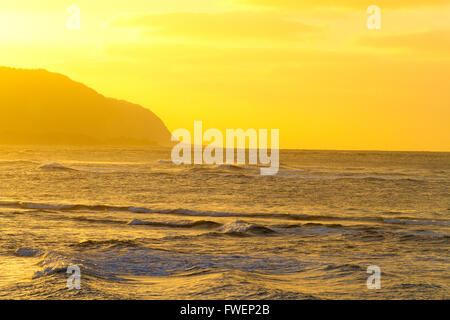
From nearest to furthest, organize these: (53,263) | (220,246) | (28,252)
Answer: (53,263), (28,252), (220,246)

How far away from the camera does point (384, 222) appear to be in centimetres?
2339

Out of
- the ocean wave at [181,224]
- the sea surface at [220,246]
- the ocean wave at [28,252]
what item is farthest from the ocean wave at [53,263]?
the ocean wave at [181,224]

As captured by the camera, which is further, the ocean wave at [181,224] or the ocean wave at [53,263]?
the ocean wave at [181,224]

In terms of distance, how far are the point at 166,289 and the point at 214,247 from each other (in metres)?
5.49

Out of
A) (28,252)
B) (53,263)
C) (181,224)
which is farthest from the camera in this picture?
(181,224)

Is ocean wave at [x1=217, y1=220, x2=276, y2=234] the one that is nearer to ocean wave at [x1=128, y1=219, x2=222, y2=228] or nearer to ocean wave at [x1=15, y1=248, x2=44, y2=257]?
ocean wave at [x1=128, y1=219, x2=222, y2=228]

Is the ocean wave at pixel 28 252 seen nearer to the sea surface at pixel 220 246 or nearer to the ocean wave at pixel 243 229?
the sea surface at pixel 220 246

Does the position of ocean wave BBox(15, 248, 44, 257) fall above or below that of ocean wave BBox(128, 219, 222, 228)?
above

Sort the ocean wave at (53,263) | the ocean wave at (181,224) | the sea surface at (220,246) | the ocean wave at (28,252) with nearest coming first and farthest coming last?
the sea surface at (220,246) → the ocean wave at (53,263) → the ocean wave at (28,252) → the ocean wave at (181,224)

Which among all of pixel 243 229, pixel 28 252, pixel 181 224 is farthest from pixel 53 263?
pixel 181 224

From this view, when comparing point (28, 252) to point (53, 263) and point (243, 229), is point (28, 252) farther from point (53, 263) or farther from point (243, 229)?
point (243, 229)

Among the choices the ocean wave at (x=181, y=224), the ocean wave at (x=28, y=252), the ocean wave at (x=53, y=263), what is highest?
the ocean wave at (x=53, y=263)

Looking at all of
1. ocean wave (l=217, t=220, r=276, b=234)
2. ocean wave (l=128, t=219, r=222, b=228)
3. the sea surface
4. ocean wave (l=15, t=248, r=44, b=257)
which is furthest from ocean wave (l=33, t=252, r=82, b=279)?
ocean wave (l=128, t=219, r=222, b=228)

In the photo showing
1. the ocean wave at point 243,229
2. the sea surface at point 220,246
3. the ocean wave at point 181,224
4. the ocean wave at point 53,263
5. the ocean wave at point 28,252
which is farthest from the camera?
the ocean wave at point 181,224
